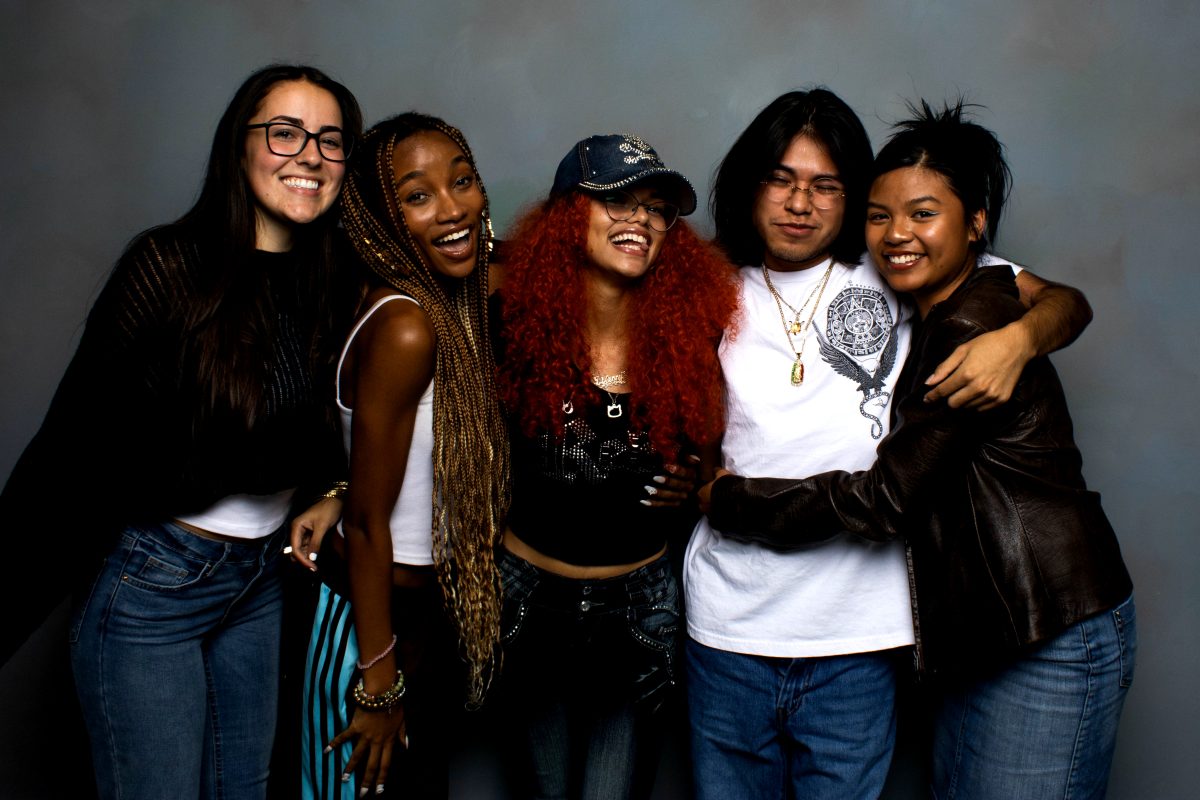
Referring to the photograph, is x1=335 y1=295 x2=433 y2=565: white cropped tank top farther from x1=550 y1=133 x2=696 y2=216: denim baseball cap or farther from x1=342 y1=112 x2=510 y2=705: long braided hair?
x1=550 y1=133 x2=696 y2=216: denim baseball cap

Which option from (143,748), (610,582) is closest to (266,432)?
(143,748)

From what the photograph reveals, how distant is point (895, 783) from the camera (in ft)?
9.54

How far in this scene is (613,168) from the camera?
2131mm

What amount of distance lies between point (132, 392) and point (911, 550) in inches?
72.1

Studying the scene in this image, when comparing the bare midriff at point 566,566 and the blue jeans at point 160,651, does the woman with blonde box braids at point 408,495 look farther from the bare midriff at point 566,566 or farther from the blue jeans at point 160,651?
the blue jeans at point 160,651

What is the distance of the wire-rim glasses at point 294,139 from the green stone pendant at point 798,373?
4.06 feet

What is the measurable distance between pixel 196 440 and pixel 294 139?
28.9 inches

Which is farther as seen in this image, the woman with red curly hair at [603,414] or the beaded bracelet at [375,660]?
the woman with red curly hair at [603,414]

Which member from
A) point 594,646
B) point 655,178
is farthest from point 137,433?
point 655,178

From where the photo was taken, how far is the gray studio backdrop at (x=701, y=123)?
269 centimetres

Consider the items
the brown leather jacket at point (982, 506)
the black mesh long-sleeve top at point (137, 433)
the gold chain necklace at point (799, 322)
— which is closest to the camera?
the black mesh long-sleeve top at point (137, 433)

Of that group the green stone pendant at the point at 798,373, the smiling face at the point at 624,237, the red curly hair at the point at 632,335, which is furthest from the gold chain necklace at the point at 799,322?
the smiling face at the point at 624,237

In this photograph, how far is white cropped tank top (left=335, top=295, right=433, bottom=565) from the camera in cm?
199

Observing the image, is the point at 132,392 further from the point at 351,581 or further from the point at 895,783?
the point at 895,783
